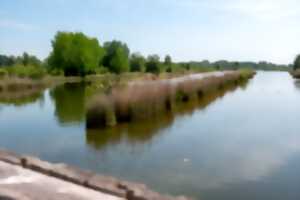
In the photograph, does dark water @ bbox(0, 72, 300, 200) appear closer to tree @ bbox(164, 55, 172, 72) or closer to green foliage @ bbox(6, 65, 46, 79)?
green foliage @ bbox(6, 65, 46, 79)

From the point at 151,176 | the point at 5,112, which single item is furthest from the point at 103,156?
the point at 5,112

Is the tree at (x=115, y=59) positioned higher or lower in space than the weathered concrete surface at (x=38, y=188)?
higher

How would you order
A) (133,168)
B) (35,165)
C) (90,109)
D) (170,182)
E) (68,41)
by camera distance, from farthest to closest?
(68,41) → (90,109) → (133,168) → (170,182) → (35,165)

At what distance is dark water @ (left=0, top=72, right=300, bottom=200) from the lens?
5418mm

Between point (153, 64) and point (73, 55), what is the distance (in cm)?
969

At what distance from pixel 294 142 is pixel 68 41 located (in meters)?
39.5

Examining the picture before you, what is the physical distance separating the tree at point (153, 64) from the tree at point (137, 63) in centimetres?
252

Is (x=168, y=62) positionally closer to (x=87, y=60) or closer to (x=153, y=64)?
(x=153, y=64)

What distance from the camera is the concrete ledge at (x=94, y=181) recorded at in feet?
11.6

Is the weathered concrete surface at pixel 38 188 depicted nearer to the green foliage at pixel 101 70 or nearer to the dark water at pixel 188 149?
the dark water at pixel 188 149

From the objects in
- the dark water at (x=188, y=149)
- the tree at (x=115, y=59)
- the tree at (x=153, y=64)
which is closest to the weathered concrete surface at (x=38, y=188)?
the dark water at (x=188, y=149)

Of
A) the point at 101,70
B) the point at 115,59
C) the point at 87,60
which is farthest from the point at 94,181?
the point at 115,59

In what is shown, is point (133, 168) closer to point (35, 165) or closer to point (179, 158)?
point (179, 158)

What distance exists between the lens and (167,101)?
1308cm
